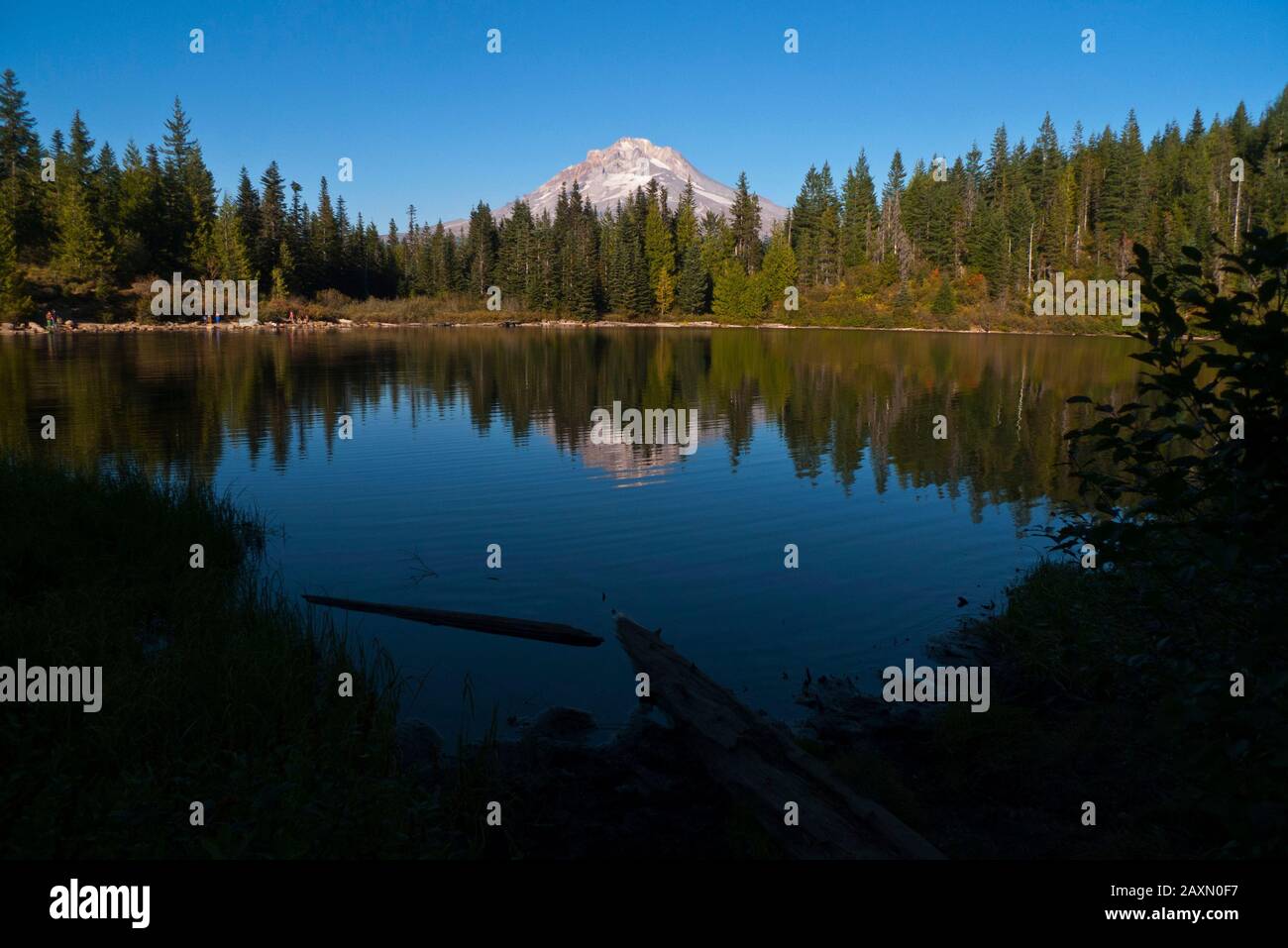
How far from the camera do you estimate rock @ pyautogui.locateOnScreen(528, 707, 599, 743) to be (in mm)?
8932

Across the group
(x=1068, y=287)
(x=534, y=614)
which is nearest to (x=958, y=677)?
(x=534, y=614)

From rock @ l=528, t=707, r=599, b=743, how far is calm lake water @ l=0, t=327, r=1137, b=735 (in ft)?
0.87

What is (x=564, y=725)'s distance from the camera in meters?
9.18

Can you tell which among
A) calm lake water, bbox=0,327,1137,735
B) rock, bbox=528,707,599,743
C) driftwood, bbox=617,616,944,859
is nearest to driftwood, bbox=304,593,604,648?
calm lake water, bbox=0,327,1137,735

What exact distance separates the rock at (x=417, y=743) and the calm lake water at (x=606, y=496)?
0.64m

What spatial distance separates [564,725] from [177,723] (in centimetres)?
373

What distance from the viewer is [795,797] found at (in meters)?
6.62

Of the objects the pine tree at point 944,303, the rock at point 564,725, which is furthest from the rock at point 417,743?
the pine tree at point 944,303

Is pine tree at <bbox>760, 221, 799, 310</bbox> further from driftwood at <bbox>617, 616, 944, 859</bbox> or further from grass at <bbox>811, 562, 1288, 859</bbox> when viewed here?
driftwood at <bbox>617, 616, 944, 859</bbox>

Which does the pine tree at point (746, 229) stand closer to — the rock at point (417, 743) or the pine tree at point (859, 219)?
the pine tree at point (859, 219)

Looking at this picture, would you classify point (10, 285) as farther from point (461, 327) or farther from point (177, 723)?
point (177, 723)

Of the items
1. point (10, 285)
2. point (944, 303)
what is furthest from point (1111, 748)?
point (944, 303)

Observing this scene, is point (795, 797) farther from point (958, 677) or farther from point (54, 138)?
point (54, 138)
